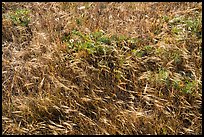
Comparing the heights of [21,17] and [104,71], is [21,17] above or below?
above

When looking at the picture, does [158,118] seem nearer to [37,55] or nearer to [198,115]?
[198,115]

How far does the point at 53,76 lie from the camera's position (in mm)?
3330

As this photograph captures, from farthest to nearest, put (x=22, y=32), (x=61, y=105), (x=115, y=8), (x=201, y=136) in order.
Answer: (x=115, y=8) < (x=22, y=32) < (x=61, y=105) < (x=201, y=136)

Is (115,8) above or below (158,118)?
above

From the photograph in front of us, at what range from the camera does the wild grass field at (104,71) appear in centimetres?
299

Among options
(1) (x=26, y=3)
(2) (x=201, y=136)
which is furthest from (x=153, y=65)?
(1) (x=26, y=3)

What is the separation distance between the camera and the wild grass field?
9.80ft

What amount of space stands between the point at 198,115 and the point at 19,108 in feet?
5.15

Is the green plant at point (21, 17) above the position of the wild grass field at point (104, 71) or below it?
above

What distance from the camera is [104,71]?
3.43 m

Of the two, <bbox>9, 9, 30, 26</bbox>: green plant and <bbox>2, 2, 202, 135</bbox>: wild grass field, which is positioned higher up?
<bbox>9, 9, 30, 26</bbox>: green plant

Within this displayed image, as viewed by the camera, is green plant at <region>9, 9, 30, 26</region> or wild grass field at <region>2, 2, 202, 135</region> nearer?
wild grass field at <region>2, 2, 202, 135</region>

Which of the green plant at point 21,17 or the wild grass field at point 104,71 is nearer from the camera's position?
the wild grass field at point 104,71

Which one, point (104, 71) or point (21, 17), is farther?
point (21, 17)
